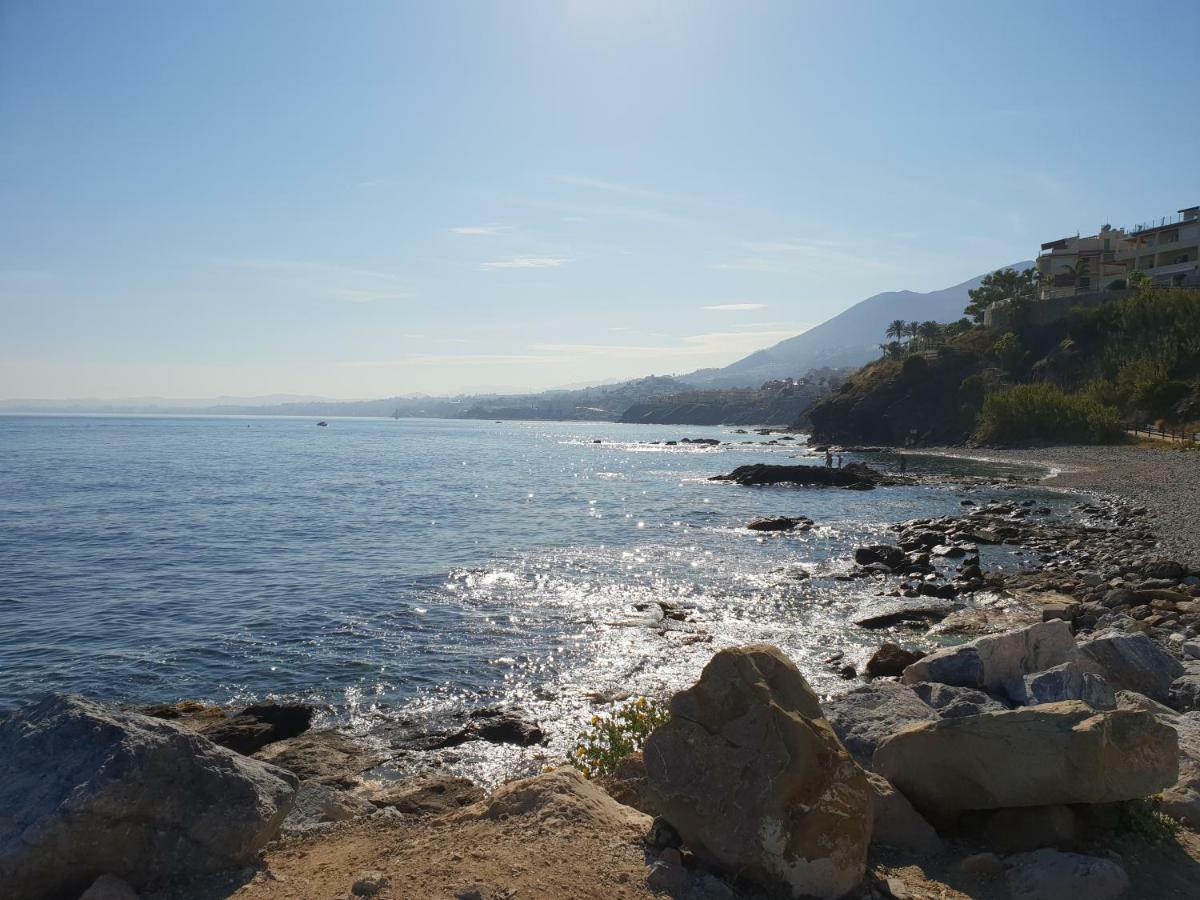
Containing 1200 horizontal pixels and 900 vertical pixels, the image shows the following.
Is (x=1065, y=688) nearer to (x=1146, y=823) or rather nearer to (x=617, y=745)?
(x=1146, y=823)

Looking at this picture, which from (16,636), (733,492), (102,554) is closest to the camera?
(16,636)

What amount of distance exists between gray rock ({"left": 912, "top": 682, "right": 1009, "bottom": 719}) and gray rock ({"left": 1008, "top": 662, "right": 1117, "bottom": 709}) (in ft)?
1.40

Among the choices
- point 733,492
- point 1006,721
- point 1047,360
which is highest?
point 1047,360

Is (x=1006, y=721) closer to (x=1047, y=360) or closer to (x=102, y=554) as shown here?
(x=102, y=554)

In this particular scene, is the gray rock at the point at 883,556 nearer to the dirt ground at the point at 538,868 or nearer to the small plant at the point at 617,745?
the small plant at the point at 617,745

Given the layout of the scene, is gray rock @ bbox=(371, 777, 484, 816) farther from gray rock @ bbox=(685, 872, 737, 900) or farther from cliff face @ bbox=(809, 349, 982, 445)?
cliff face @ bbox=(809, 349, 982, 445)

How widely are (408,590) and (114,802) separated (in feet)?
62.2

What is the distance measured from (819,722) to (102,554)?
31.6 m

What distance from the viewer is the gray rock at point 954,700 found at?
866cm

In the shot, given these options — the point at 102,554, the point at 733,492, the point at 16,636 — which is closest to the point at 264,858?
the point at 16,636

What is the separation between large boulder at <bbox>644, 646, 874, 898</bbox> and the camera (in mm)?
5844

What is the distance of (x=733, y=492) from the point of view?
186 feet

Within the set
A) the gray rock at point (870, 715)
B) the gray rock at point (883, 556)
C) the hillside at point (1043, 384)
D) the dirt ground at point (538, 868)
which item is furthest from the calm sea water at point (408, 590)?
the hillside at point (1043, 384)

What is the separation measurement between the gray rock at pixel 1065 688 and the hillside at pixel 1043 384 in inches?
2739
